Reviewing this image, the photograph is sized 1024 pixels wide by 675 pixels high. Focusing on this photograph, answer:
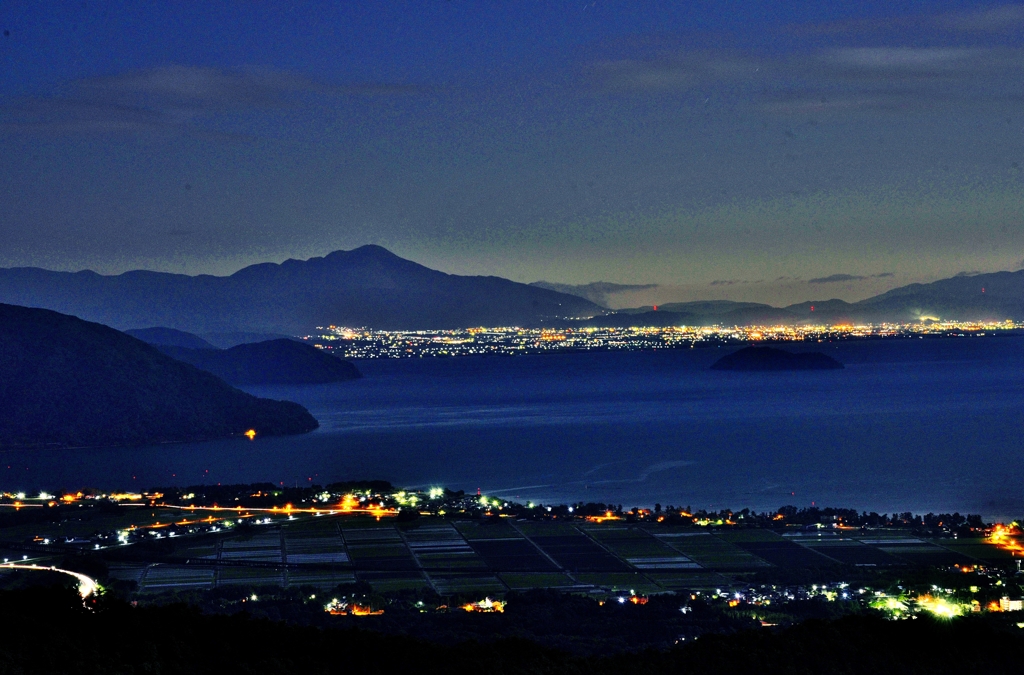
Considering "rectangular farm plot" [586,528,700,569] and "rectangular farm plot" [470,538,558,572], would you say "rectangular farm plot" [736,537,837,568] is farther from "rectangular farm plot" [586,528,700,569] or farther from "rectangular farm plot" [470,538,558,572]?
"rectangular farm plot" [470,538,558,572]

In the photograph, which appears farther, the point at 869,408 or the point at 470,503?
the point at 869,408

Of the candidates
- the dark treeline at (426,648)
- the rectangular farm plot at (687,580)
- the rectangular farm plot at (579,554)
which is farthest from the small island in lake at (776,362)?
the dark treeline at (426,648)

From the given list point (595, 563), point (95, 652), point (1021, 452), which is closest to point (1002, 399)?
point (1021, 452)

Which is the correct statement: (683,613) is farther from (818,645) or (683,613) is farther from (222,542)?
(222,542)

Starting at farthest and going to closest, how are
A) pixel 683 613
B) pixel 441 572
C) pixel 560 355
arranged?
pixel 560 355, pixel 441 572, pixel 683 613

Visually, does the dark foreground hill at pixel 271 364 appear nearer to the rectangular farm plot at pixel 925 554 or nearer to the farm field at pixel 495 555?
the farm field at pixel 495 555

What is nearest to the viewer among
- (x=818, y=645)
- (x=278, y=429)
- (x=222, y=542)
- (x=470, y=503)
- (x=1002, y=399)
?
(x=818, y=645)

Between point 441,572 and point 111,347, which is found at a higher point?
point 111,347

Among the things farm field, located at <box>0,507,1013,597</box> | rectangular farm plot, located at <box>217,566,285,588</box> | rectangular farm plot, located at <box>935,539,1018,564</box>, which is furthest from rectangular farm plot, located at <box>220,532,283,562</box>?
rectangular farm plot, located at <box>935,539,1018,564</box>
